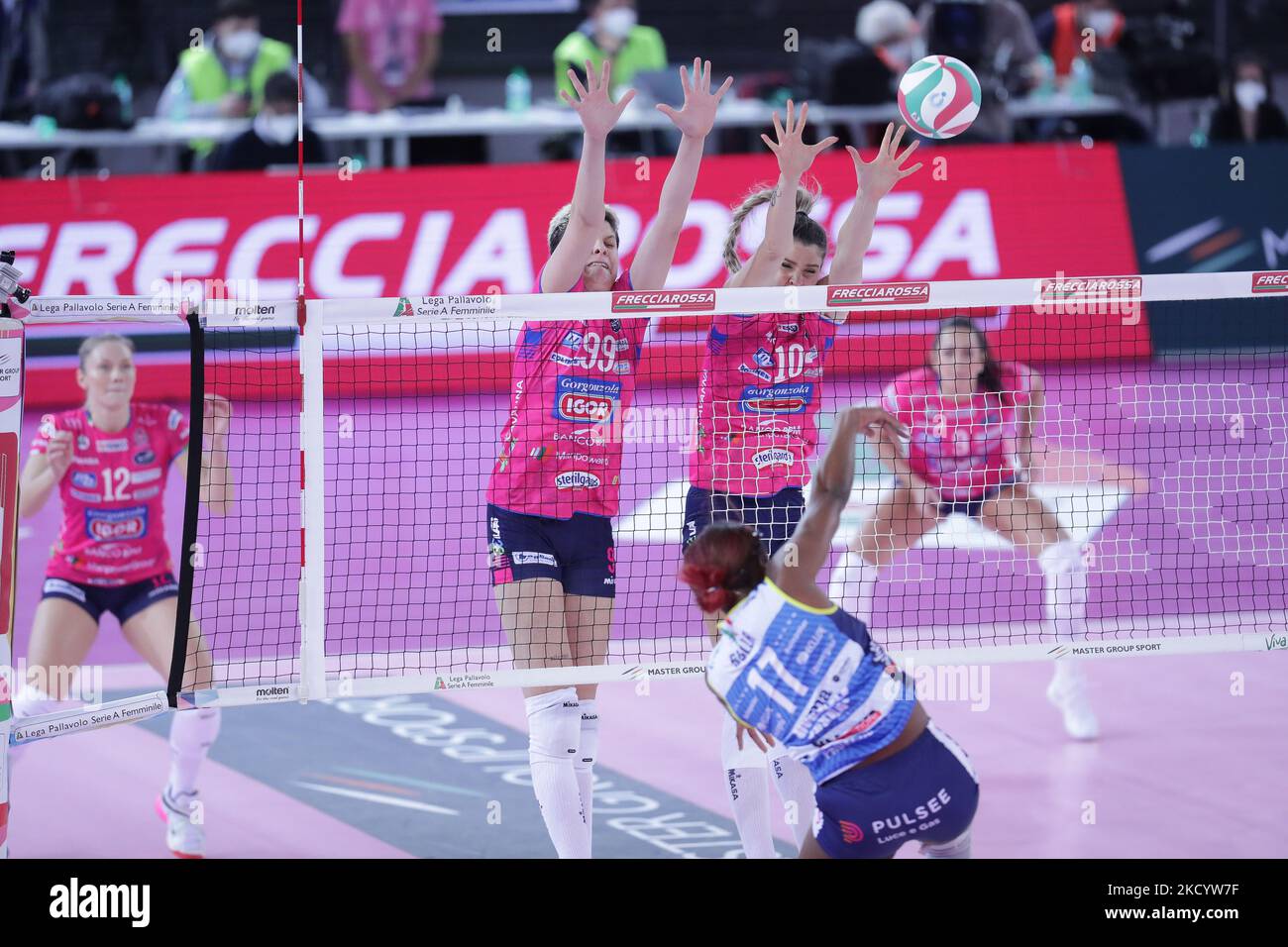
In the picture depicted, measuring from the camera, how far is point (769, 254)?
6.59 m

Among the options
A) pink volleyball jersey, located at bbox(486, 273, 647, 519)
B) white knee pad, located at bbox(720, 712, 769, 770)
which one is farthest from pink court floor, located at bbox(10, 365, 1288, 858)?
white knee pad, located at bbox(720, 712, 769, 770)

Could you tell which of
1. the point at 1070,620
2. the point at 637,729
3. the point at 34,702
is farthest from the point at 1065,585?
the point at 34,702

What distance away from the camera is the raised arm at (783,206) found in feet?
21.1

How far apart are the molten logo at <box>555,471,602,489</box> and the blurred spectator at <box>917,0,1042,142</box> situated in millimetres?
10822

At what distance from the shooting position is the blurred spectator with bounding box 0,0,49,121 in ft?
56.1

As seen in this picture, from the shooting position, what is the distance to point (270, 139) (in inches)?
605

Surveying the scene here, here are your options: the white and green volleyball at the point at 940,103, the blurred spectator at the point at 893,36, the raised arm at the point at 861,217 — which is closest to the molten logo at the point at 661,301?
the raised arm at the point at 861,217

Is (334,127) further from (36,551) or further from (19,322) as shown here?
(19,322)

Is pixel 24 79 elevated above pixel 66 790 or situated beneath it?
elevated above

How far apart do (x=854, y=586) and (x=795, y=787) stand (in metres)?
3.37

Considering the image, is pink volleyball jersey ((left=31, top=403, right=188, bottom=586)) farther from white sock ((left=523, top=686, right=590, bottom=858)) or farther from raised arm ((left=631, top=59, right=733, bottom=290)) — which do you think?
raised arm ((left=631, top=59, right=733, bottom=290))

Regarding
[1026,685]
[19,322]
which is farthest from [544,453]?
[1026,685]

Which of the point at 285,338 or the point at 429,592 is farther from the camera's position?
the point at 285,338

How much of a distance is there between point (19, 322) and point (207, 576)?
5478mm
